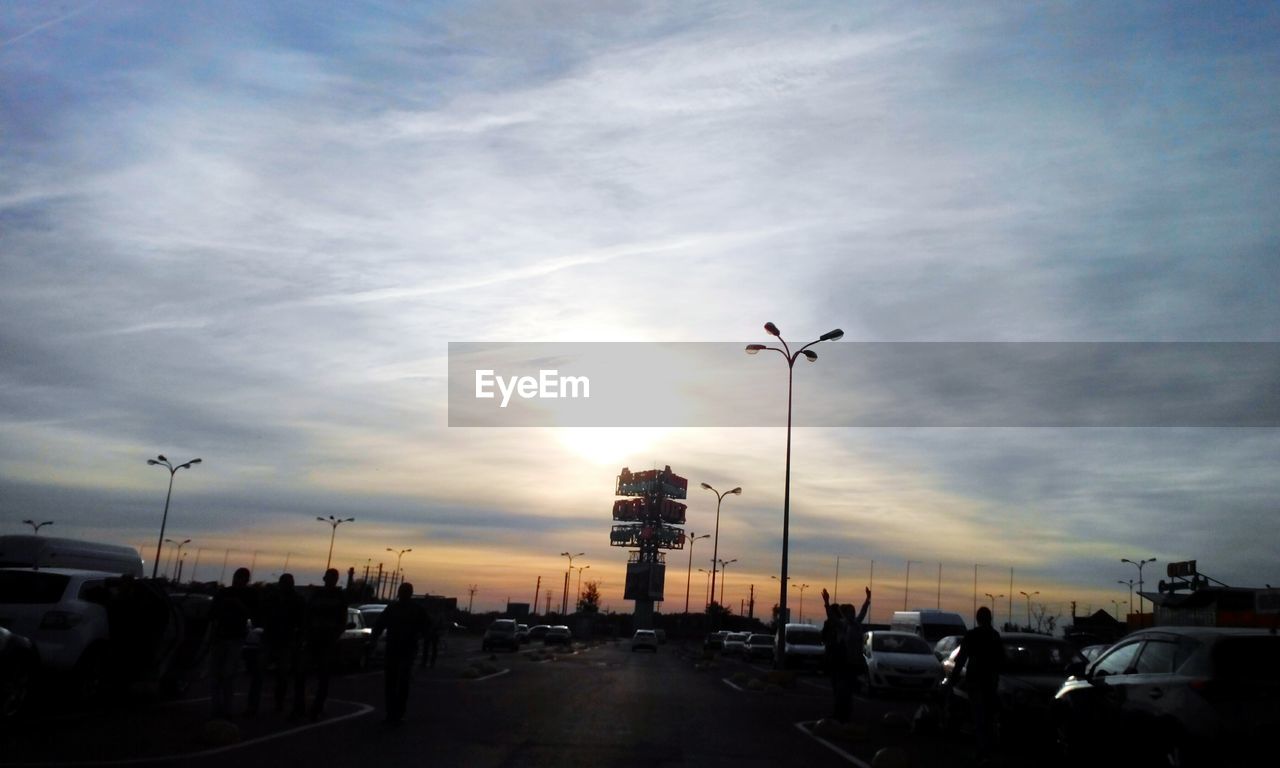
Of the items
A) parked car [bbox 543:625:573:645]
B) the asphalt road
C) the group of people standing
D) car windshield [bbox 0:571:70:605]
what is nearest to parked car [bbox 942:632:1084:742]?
the asphalt road

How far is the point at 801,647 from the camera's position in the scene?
3712cm

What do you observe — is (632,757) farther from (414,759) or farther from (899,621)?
(899,621)

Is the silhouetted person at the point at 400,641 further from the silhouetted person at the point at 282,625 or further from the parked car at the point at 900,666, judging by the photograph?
the parked car at the point at 900,666

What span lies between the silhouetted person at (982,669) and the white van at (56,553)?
13.4 meters

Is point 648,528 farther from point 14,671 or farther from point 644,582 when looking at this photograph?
point 14,671

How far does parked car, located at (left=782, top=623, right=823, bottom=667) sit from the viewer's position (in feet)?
120

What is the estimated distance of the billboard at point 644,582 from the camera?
11325cm

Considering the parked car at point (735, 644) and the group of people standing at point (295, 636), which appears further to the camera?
the parked car at point (735, 644)

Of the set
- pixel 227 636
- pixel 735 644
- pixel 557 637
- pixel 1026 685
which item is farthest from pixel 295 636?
pixel 557 637

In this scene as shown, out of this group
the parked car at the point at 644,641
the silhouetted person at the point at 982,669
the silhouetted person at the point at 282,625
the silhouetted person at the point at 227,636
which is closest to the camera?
the silhouetted person at the point at 982,669

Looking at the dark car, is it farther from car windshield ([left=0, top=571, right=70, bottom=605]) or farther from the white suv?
car windshield ([left=0, top=571, right=70, bottom=605])

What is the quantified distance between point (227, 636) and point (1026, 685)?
10.6 metres

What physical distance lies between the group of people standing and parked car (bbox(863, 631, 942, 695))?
13833 millimetres

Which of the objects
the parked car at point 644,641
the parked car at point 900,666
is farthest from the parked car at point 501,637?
the parked car at point 900,666
